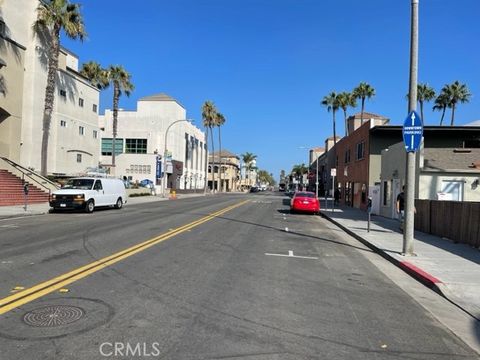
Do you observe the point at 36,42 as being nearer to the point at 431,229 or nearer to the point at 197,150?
the point at 431,229

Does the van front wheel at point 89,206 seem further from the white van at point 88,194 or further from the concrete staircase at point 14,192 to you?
the concrete staircase at point 14,192

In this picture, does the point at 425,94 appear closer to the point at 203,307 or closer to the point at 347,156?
the point at 347,156

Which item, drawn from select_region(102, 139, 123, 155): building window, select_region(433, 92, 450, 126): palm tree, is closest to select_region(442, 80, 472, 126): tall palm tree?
select_region(433, 92, 450, 126): palm tree

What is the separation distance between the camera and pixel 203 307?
6570 mm

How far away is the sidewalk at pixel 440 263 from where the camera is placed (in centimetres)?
832

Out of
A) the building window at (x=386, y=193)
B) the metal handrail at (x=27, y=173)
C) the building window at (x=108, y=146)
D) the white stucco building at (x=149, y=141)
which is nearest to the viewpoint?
the building window at (x=386, y=193)

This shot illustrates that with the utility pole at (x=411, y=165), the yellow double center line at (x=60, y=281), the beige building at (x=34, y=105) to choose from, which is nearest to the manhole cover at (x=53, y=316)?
the yellow double center line at (x=60, y=281)

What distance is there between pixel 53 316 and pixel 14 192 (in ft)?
90.6

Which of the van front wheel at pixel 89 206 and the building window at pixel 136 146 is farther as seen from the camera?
the building window at pixel 136 146

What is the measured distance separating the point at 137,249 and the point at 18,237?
175 inches

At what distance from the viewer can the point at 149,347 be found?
4.95m

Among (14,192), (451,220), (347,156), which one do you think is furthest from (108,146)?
(451,220)

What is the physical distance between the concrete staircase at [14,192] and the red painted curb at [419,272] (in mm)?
24608

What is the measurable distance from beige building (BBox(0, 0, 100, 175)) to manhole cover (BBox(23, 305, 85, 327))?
108ft
